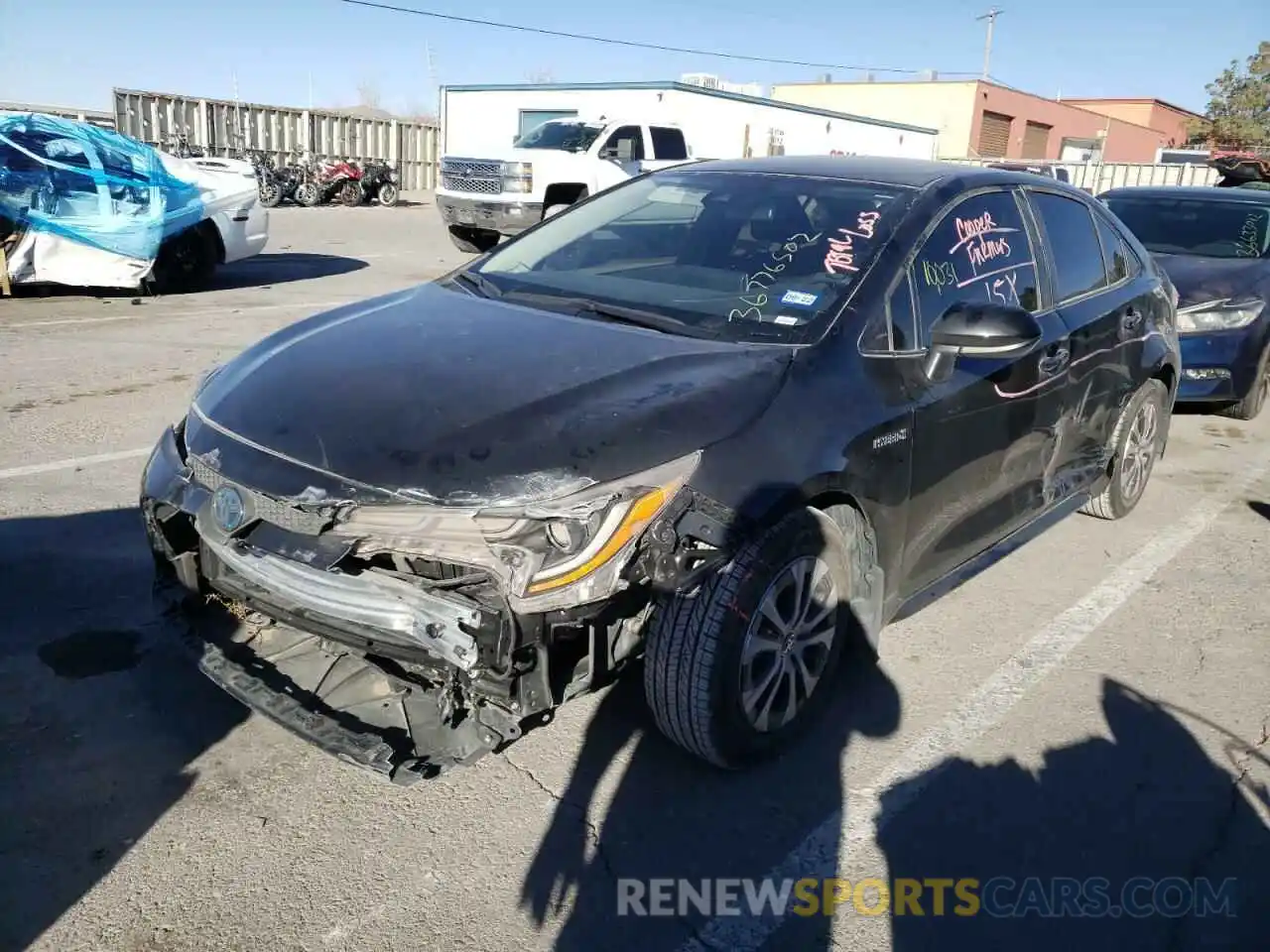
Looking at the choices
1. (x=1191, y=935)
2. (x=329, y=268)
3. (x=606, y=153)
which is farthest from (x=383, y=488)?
(x=606, y=153)

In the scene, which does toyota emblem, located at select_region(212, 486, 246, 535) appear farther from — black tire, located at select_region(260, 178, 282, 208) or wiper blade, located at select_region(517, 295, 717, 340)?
black tire, located at select_region(260, 178, 282, 208)

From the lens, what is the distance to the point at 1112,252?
478 cm

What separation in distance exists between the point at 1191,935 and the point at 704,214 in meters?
2.78

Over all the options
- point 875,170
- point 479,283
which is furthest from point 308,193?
point 875,170

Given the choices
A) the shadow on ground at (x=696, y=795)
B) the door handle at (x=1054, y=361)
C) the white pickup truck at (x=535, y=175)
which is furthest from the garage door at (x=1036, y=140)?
the shadow on ground at (x=696, y=795)

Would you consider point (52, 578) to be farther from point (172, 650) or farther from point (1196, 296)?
point (1196, 296)

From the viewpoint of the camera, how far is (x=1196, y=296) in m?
7.38

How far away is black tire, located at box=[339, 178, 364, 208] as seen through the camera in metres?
25.8

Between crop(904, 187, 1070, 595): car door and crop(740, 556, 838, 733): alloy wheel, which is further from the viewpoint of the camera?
crop(904, 187, 1070, 595): car door

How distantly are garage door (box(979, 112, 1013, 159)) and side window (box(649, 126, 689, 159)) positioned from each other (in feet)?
90.2

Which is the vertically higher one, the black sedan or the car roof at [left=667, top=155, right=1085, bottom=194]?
the car roof at [left=667, top=155, right=1085, bottom=194]

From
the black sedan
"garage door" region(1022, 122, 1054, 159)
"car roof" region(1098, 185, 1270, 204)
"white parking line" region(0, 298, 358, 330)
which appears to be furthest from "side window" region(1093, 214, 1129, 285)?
"garage door" region(1022, 122, 1054, 159)

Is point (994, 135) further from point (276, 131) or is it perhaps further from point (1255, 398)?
point (1255, 398)

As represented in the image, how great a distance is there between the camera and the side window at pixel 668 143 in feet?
56.5
